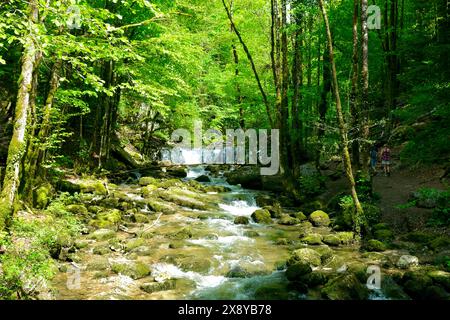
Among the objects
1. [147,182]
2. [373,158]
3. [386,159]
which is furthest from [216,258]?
[373,158]

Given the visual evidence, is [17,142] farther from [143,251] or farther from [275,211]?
[275,211]

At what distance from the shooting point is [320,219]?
14281 millimetres

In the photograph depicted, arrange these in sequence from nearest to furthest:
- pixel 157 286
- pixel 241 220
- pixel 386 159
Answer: pixel 157 286, pixel 241 220, pixel 386 159

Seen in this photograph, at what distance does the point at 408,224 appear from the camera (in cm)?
1225

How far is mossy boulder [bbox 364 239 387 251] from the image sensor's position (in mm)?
10461

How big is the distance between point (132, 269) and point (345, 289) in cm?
495

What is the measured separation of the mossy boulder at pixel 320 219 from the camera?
1411 centimetres

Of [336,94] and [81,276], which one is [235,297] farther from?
[336,94]

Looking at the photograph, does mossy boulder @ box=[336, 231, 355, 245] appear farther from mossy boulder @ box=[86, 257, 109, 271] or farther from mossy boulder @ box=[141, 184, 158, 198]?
mossy boulder @ box=[141, 184, 158, 198]

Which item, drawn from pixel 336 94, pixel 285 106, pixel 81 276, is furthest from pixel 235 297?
pixel 285 106

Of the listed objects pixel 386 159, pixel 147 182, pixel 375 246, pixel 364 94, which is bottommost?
pixel 375 246

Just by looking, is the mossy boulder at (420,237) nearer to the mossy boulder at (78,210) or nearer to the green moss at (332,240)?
the green moss at (332,240)
